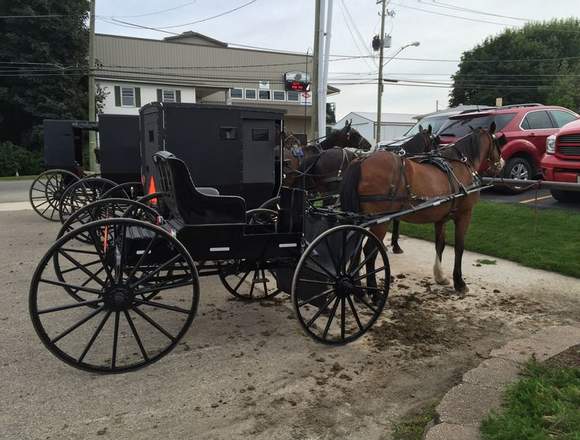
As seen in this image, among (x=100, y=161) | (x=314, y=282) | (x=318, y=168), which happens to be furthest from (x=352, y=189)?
(x=100, y=161)

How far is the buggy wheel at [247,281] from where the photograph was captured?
444 centimetres

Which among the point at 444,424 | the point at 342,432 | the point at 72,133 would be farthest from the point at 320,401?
the point at 72,133

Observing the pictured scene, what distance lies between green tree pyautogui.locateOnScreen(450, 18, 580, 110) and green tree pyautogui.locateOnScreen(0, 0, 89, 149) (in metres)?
39.8

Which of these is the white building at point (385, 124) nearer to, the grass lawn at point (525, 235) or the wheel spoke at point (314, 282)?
the grass lawn at point (525, 235)

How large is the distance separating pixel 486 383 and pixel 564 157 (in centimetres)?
735

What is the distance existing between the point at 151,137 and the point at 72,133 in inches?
206

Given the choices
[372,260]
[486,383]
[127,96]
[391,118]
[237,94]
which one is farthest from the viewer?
[391,118]

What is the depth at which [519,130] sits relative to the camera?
37.3 ft

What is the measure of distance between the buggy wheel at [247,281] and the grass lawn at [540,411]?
227 cm

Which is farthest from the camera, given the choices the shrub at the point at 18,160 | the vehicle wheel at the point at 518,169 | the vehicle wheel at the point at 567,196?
the shrub at the point at 18,160

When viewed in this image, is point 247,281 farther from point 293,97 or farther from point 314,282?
point 293,97

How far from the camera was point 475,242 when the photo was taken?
8.12 m

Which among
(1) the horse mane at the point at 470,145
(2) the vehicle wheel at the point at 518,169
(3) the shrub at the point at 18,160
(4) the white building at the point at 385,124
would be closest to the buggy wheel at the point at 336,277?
(1) the horse mane at the point at 470,145

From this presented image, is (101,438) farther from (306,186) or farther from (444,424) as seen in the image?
(306,186)
